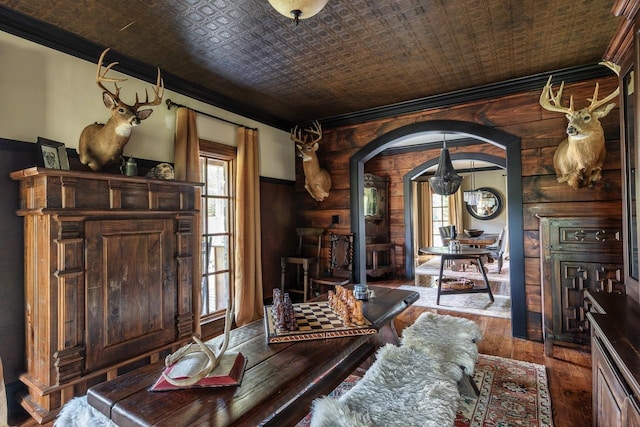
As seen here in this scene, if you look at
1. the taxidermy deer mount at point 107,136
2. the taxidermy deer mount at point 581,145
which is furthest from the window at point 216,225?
the taxidermy deer mount at point 581,145

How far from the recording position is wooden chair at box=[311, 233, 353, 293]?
4.14 meters

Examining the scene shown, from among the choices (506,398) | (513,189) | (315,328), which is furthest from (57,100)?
(513,189)

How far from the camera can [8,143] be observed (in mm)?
2041

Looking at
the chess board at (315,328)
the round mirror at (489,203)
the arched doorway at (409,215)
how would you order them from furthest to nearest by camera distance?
the round mirror at (489,203)
the arched doorway at (409,215)
the chess board at (315,328)

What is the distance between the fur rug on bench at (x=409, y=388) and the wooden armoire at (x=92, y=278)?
1.65 meters

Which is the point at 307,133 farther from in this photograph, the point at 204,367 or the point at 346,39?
the point at 204,367

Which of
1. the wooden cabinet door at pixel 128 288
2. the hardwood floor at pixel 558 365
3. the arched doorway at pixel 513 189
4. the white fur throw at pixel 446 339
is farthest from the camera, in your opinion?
the arched doorway at pixel 513 189

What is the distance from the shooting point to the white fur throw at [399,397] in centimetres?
124

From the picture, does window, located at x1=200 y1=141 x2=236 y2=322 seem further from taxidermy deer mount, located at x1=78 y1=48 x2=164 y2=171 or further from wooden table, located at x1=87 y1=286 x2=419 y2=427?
wooden table, located at x1=87 y1=286 x2=419 y2=427

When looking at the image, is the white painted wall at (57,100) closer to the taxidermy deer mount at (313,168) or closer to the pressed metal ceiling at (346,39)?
the pressed metal ceiling at (346,39)

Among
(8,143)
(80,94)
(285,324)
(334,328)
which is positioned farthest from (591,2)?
(8,143)

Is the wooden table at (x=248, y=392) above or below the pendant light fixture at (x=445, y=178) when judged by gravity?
below

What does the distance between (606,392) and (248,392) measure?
58.0 inches

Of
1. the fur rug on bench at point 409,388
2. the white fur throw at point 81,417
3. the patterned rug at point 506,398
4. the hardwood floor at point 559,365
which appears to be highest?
the fur rug on bench at point 409,388
